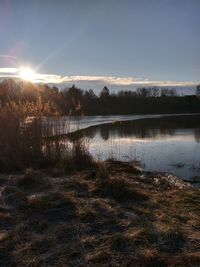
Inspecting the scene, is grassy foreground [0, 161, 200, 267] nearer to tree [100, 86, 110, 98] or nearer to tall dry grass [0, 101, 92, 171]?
tall dry grass [0, 101, 92, 171]

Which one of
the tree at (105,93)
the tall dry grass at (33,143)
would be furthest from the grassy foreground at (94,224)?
the tree at (105,93)

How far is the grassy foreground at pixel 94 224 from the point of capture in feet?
12.4

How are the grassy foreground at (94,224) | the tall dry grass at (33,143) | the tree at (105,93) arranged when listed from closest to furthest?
the grassy foreground at (94,224) < the tall dry grass at (33,143) < the tree at (105,93)

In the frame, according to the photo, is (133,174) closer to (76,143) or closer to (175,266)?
(76,143)

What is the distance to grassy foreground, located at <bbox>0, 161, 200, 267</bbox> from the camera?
378 centimetres

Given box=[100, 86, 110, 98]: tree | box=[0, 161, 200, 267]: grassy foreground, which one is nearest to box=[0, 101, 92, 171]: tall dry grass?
box=[0, 161, 200, 267]: grassy foreground

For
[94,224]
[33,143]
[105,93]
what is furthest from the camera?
[105,93]

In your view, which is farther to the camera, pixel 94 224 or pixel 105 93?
pixel 105 93

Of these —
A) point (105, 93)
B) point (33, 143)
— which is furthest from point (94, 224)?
point (105, 93)

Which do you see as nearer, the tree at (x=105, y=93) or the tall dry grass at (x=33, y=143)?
the tall dry grass at (x=33, y=143)

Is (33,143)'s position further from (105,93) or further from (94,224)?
(105,93)

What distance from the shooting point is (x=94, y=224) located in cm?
479

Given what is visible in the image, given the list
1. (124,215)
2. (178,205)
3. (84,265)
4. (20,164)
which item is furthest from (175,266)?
(20,164)

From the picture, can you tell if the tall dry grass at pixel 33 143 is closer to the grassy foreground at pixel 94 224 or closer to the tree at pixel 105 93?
the grassy foreground at pixel 94 224
